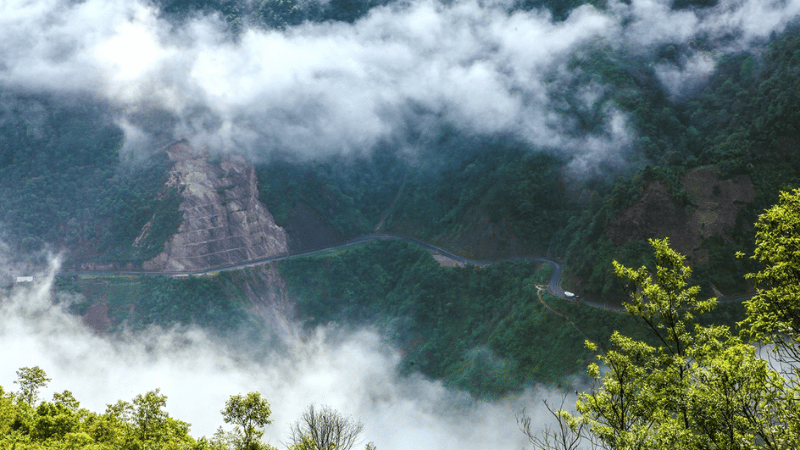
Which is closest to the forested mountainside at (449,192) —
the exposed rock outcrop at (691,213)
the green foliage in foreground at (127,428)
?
the exposed rock outcrop at (691,213)

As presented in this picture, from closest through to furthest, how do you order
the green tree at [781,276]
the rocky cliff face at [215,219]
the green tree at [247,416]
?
the green tree at [781,276]
the green tree at [247,416]
the rocky cliff face at [215,219]

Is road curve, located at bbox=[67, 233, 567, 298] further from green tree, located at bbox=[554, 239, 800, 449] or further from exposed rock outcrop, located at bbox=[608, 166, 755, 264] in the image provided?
green tree, located at bbox=[554, 239, 800, 449]

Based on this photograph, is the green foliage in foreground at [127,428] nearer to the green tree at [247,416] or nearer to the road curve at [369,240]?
the green tree at [247,416]

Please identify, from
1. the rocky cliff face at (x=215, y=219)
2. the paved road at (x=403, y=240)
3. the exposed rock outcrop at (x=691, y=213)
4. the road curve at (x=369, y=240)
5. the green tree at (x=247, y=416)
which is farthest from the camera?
the rocky cliff face at (x=215, y=219)

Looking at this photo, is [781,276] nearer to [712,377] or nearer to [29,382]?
[712,377]

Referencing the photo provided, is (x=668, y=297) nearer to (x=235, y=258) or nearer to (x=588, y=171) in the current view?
(x=588, y=171)

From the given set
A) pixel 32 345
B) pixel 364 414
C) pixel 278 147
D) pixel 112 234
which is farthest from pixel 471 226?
pixel 32 345

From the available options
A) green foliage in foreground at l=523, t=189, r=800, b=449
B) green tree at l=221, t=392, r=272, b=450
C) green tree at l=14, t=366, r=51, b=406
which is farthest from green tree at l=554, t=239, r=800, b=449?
green tree at l=14, t=366, r=51, b=406
